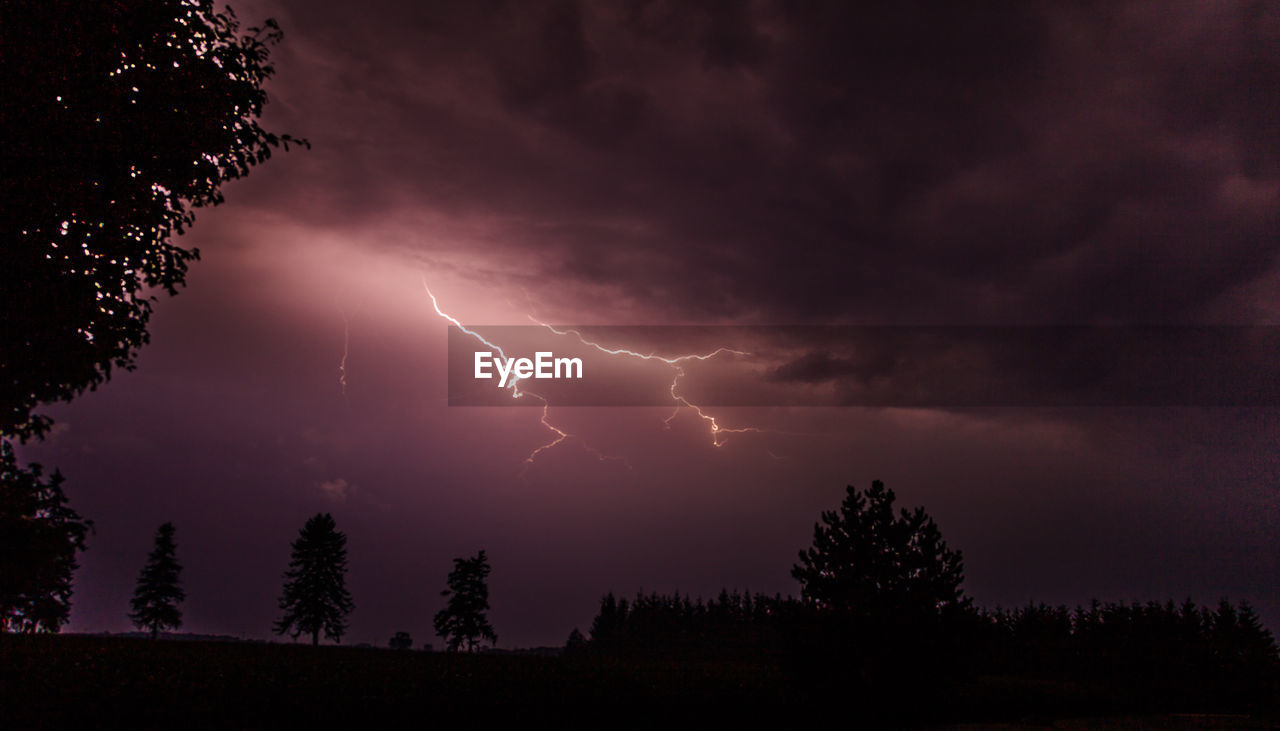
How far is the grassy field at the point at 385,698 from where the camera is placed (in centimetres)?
1277

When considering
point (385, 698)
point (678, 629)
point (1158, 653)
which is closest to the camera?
point (385, 698)

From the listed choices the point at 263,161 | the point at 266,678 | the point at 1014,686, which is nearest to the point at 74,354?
the point at 263,161

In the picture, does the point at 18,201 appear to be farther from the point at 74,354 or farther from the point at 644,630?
the point at 644,630

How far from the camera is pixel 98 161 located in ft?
23.1

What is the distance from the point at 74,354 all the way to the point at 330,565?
55.5 metres

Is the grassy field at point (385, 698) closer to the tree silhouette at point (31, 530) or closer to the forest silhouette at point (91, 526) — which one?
the forest silhouette at point (91, 526)

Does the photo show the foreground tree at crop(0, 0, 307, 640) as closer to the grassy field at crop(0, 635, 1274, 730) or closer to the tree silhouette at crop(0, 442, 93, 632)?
the tree silhouette at crop(0, 442, 93, 632)

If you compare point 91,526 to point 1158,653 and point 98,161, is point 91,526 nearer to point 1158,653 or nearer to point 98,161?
point 98,161

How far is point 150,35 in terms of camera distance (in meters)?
7.47

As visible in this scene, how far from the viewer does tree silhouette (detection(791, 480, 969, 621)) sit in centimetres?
1842

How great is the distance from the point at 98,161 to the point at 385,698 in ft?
42.4

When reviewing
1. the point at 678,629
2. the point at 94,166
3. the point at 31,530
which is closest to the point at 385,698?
the point at 31,530

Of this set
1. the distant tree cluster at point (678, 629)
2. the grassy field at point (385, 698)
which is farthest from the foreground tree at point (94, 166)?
the distant tree cluster at point (678, 629)

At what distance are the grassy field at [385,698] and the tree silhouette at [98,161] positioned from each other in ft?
25.9
